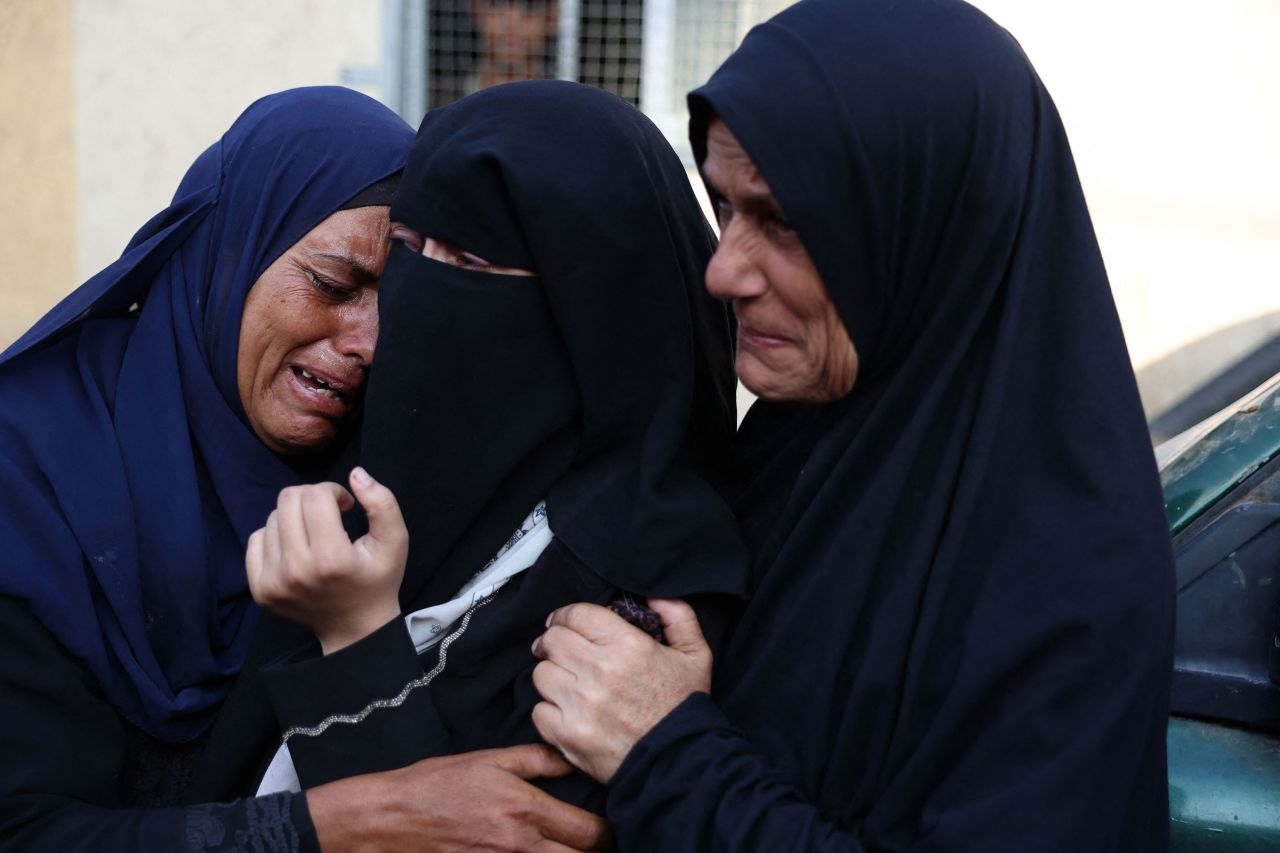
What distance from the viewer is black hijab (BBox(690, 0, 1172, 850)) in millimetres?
1637

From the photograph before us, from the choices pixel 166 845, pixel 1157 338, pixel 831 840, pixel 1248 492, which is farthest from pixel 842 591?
pixel 1157 338

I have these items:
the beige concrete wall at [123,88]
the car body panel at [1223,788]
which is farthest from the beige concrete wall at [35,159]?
the car body panel at [1223,788]

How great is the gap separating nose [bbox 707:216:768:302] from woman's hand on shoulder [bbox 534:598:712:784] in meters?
0.44

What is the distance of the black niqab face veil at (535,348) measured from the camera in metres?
1.95

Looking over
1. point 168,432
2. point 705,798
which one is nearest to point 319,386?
point 168,432

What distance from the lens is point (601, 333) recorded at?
1.96m

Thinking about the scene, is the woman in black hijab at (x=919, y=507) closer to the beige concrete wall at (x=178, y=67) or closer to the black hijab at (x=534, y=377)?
the black hijab at (x=534, y=377)

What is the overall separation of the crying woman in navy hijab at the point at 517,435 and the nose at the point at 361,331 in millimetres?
233

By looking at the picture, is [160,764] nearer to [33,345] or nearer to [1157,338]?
[33,345]

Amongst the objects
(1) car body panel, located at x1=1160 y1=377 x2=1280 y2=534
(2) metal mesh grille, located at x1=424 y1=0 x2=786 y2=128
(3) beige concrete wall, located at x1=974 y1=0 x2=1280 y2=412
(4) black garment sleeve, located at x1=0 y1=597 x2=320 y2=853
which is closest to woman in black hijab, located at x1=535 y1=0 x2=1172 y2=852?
(4) black garment sleeve, located at x1=0 y1=597 x2=320 y2=853

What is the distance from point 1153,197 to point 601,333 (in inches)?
193

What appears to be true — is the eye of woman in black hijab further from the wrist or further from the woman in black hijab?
the wrist

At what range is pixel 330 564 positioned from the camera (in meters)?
1.76

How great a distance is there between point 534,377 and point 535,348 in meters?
0.04
